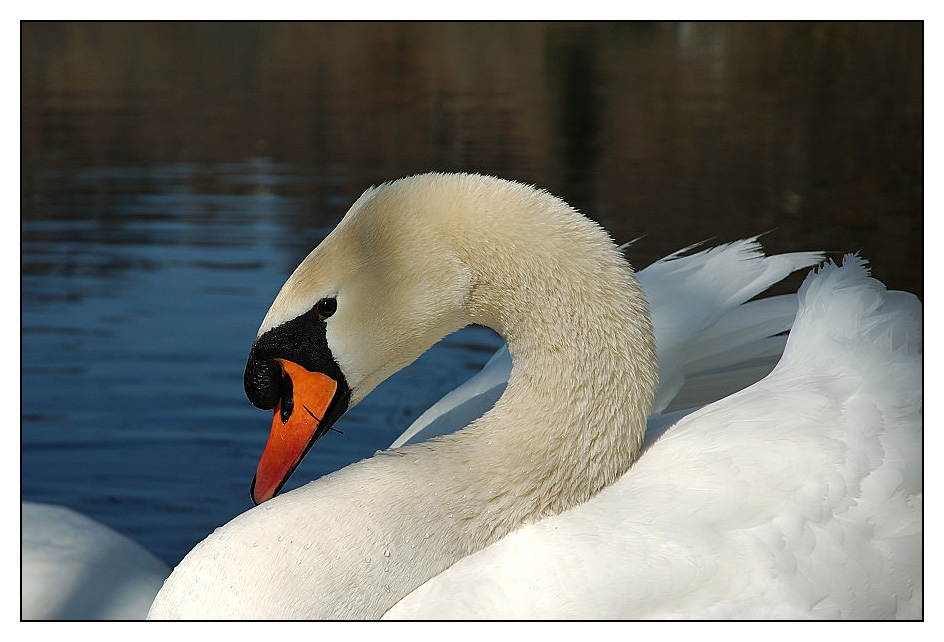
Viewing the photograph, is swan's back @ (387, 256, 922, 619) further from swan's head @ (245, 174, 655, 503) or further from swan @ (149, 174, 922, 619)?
swan's head @ (245, 174, 655, 503)

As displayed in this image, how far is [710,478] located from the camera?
7.28 ft

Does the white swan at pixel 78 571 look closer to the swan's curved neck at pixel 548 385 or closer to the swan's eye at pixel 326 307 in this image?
the swan's curved neck at pixel 548 385

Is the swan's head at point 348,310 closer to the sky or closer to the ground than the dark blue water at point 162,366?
closer to the sky

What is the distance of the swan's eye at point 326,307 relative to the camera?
7.36ft

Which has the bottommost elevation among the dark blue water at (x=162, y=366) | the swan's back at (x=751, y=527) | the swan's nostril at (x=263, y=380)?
the dark blue water at (x=162, y=366)

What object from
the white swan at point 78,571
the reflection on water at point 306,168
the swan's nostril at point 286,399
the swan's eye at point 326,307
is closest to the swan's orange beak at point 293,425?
the swan's nostril at point 286,399

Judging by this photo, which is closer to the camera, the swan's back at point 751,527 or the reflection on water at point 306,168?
the swan's back at point 751,527

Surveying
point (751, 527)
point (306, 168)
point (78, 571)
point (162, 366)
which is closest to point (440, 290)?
point (751, 527)

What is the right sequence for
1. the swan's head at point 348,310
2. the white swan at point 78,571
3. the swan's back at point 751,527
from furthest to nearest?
the white swan at point 78,571 < the swan's head at point 348,310 < the swan's back at point 751,527

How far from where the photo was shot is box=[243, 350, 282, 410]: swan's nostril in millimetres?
2256

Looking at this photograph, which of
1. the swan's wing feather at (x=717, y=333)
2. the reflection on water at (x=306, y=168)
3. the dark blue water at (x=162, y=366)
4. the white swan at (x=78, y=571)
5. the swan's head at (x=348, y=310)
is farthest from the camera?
the dark blue water at (x=162, y=366)

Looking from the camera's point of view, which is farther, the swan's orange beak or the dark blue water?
the dark blue water

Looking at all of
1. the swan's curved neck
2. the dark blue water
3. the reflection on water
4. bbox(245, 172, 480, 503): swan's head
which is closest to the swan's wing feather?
the reflection on water

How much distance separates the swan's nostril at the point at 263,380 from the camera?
2256 millimetres
